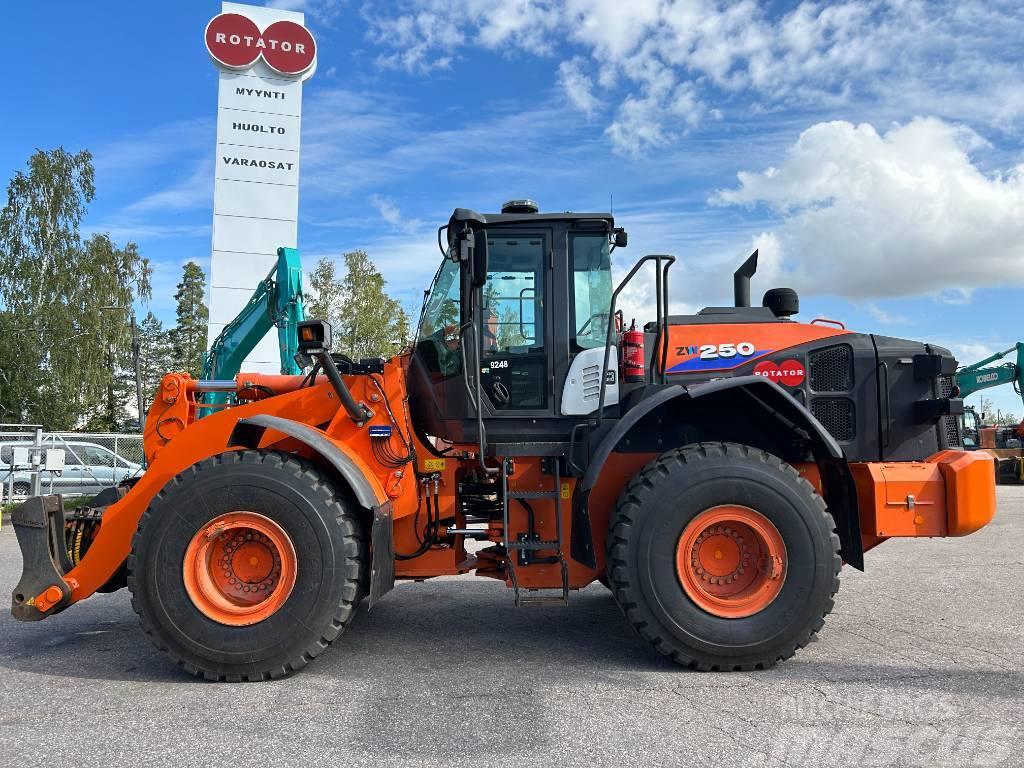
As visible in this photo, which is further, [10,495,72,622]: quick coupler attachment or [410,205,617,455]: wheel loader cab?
[410,205,617,455]: wheel loader cab

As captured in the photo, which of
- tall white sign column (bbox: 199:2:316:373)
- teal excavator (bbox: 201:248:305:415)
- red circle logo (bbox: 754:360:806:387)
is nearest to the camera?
red circle logo (bbox: 754:360:806:387)

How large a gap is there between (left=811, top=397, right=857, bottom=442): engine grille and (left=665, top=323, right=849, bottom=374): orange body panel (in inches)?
17.4

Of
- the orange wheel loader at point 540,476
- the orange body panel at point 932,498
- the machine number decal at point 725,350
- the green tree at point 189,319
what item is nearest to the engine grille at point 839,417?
the orange wheel loader at point 540,476

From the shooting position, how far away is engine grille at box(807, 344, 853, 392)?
532 cm

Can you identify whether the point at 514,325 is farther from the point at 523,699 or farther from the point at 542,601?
the point at 523,699

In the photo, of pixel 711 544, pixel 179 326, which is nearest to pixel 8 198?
pixel 179 326

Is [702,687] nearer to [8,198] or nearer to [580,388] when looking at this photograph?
[580,388]

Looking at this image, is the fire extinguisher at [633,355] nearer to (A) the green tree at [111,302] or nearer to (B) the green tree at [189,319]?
(A) the green tree at [111,302]

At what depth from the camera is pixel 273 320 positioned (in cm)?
960

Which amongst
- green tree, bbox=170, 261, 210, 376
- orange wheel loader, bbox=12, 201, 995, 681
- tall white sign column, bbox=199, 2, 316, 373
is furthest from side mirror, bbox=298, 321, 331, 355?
green tree, bbox=170, 261, 210, 376

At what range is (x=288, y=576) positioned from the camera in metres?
4.50

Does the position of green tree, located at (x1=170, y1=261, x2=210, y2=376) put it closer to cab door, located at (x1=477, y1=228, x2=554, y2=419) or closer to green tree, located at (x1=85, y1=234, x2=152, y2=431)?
green tree, located at (x1=85, y1=234, x2=152, y2=431)

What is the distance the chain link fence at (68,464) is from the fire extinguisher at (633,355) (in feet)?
42.1

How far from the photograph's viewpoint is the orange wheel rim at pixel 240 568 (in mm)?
4480
